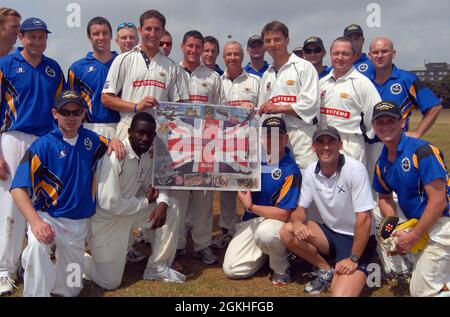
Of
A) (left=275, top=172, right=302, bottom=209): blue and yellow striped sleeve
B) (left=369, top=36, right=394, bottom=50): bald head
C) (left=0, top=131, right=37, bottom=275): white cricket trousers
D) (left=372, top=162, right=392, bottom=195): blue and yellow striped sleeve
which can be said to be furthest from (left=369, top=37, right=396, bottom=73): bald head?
(left=0, top=131, right=37, bottom=275): white cricket trousers

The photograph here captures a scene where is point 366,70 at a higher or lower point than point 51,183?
higher

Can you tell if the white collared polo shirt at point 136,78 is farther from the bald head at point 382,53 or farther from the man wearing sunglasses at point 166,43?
the bald head at point 382,53

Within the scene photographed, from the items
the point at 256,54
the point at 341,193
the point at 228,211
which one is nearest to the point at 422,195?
the point at 341,193

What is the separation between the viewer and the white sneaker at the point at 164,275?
5.84 meters

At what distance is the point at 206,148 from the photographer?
249 inches

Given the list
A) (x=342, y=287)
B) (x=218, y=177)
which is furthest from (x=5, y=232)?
(x=342, y=287)

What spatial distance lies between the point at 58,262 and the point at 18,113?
6.53ft

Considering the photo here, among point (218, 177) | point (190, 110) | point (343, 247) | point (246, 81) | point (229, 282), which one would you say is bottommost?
point (229, 282)

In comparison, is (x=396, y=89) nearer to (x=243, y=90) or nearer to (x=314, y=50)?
(x=314, y=50)

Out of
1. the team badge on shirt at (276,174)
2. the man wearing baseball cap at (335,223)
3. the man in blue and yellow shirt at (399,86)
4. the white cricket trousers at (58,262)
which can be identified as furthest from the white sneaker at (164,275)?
the man in blue and yellow shirt at (399,86)

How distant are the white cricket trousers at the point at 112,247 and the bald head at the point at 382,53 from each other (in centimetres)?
397

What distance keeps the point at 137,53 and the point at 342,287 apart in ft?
13.4

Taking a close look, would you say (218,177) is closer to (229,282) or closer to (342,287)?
(229,282)

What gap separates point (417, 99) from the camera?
22.3 ft
